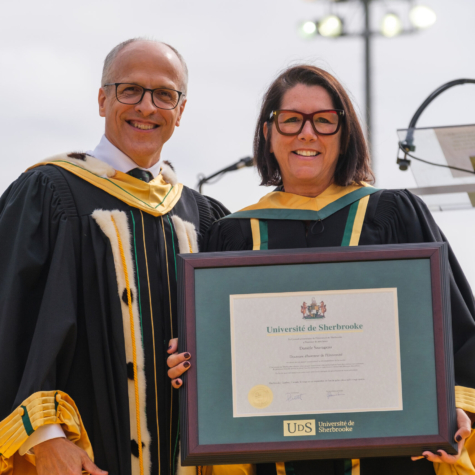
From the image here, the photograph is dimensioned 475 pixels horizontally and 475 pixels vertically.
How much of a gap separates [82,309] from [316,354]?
1.05m

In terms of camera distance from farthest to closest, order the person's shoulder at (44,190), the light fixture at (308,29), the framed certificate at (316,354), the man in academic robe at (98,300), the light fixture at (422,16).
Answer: the light fixture at (308,29) → the light fixture at (422,16) → the person's shoulder at (44,190) → the man in academic robe at (98,300) → the framed certificate at (316,354)

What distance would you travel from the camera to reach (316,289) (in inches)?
90.8

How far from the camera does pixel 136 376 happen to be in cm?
262

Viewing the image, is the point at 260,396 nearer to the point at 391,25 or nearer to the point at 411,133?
the point at 411,133

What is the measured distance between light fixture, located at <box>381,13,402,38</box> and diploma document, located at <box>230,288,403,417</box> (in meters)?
8.21

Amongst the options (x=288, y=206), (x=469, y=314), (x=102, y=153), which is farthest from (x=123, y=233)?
(x=469, y=314)

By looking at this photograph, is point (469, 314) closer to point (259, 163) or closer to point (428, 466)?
point (428, 466)

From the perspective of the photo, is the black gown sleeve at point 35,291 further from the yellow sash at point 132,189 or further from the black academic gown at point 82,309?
the yellow sash at point 132,189

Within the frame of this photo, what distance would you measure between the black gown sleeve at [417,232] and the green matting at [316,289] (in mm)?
319

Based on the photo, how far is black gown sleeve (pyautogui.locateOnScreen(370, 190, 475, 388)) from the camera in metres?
2.53

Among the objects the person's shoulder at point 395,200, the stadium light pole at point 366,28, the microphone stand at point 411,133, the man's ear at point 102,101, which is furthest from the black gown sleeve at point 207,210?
the stadium light pole at point 366,28

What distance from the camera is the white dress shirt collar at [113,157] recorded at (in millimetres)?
2973

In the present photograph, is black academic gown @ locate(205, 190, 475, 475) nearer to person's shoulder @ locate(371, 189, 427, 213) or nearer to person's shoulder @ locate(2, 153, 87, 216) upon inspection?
person's shoulder @ locate(371, 189, 427, 213)
